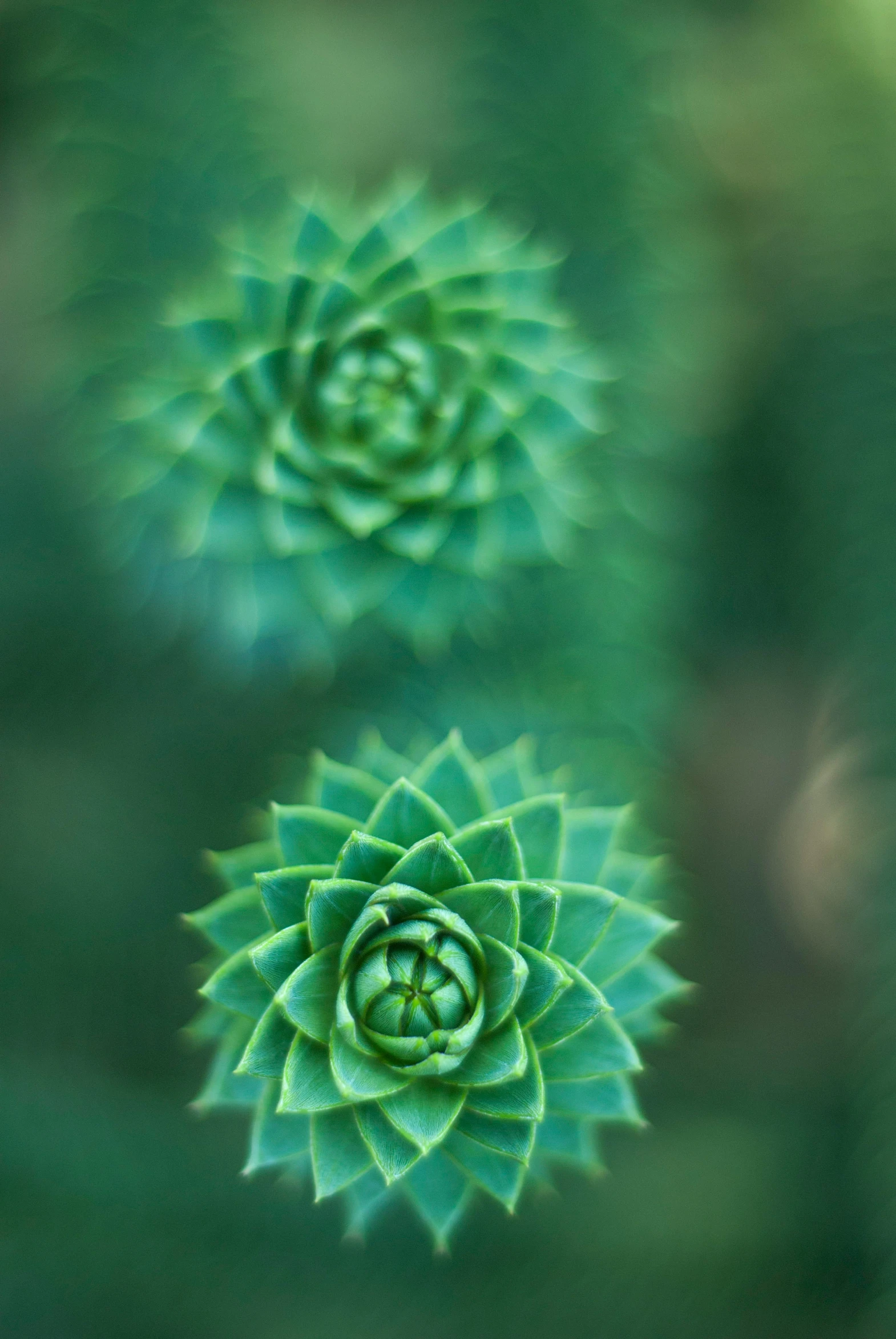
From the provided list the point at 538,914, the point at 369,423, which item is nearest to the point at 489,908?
the point at 538,914

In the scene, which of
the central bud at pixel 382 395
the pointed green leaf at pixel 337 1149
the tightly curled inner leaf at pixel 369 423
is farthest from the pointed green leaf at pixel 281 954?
the central bud at pixel 382 395

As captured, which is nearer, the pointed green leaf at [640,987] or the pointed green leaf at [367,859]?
the pointed green leaf at [367,859]

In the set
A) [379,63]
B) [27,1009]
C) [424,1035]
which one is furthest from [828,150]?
[27,1009]

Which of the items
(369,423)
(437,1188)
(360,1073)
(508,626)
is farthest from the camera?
(508,626)

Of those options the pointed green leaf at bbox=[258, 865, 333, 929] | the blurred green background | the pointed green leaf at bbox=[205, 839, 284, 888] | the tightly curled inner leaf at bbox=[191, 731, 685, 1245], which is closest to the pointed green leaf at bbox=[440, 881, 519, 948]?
the tightly curled inner leaf at bbox=[191, 731, 685, 1245]

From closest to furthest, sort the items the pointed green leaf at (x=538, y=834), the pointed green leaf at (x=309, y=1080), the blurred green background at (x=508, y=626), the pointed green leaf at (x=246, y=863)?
the pointed green leaf at (x=309, y=1080) → the pointed green leaf at (x=538, y=834) → the pointed green leaf at (x=246, y=863) → the blurred green background at (x=508, y=626)

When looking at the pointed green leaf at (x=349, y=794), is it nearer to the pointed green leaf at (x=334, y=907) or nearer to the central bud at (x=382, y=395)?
the pointed green leaf at (x=334, y=907)

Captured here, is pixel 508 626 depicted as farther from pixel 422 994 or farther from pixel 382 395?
pixel 422 994
